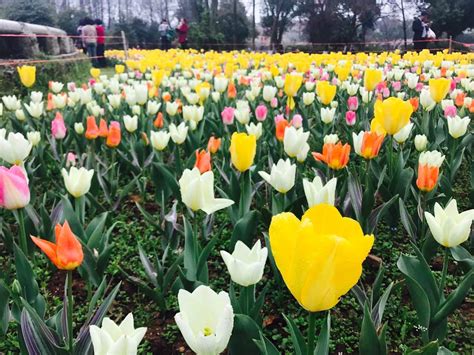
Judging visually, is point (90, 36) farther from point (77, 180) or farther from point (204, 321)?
point (204, 321)

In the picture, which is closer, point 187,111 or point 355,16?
point 187,111

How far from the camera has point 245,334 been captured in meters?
1.21

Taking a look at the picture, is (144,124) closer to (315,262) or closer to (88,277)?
(88,277)

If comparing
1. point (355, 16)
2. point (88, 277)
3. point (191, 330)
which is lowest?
point (88, 277)

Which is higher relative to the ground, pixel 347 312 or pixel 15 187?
pixel 15 187

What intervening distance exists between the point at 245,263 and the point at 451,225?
61 cm

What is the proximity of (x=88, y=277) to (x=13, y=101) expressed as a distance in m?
2.62

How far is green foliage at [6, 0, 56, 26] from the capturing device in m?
20.2

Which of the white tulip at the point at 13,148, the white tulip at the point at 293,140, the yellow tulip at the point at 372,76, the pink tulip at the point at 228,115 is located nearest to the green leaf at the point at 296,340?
the white tulip at the point at 293,140

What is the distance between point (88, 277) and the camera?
189cm

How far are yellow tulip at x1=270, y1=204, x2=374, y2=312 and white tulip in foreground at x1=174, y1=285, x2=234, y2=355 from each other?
4.9 inches

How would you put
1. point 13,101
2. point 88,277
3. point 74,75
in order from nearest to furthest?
1. point 88,277
2. point 13,101
3. point 74,75

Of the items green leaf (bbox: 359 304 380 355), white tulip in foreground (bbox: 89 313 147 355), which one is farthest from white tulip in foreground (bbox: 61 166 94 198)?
green leaf (bbox: 359 304 380 355)

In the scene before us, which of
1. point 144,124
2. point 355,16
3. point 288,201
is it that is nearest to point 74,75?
point 144,124
